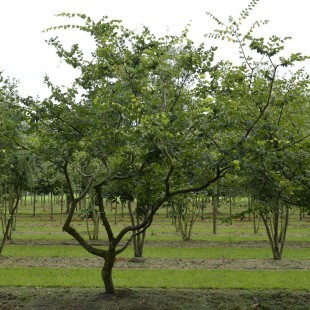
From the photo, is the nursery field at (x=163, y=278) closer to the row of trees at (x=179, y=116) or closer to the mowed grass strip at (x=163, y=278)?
the mowed grass strip at (x=163, y=278)

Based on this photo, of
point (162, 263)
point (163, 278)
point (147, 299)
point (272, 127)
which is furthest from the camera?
point (162, 263)

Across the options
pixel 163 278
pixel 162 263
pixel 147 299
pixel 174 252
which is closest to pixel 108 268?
pixel 147 299

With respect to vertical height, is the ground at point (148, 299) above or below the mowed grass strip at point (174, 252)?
above

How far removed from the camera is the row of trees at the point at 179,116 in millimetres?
7320

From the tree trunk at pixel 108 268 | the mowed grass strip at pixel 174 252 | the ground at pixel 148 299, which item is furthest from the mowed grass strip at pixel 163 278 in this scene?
the mowed grass strip at pixel 174 252

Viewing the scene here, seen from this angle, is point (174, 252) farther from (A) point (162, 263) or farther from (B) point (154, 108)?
(B) point (154, 108)

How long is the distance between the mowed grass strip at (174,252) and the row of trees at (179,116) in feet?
29.0

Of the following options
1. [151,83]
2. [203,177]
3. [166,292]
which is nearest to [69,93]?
[151,83]

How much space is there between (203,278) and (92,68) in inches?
274

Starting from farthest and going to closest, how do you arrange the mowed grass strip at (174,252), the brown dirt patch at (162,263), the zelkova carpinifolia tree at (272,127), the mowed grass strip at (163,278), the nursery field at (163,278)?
the mowed grass strip at (174,252)
the brown dirt patch at (162,263)
the mowed grass strip at (163,278)
the nursery field at (163,278)
the zelkova carpinifolia tree at (272,127)

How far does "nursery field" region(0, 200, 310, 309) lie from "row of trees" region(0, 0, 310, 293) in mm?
2449

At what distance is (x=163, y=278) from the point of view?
12305 mm

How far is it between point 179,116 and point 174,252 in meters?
11.6

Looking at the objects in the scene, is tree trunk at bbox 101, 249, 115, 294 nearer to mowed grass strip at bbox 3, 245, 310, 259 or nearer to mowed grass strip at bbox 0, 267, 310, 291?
mowed grass strip at bbox 0, 267, 310, 291
